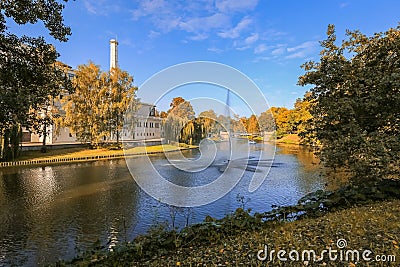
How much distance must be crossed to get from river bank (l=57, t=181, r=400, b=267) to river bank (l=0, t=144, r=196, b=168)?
17.7 meters

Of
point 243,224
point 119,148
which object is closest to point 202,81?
point 243,224

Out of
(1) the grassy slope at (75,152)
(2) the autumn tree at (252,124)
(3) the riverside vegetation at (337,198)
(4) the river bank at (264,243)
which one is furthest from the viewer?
(1) the grassy slope at (75,152)

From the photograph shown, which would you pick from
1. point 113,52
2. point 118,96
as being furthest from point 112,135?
point 113,52

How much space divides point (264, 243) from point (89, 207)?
23.1 feet

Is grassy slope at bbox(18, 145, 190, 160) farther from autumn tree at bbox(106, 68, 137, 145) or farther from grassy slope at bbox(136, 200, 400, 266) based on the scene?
grassy slope at bbox(136, 200, 400, 266)

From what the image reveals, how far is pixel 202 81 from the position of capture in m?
8.11

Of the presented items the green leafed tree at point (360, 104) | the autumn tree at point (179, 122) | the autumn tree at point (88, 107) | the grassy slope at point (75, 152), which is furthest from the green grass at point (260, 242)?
the autumn tree at point (88, 107)

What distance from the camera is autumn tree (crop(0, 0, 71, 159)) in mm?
4117

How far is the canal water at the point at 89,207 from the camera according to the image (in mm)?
6069

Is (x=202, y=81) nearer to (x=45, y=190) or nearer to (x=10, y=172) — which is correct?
(x=45, y=190)

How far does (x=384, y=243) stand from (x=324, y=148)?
13.1 ft

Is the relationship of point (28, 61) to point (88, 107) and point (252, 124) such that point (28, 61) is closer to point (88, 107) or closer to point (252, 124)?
point (252, 124)

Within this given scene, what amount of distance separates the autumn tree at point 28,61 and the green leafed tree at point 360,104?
236 inches

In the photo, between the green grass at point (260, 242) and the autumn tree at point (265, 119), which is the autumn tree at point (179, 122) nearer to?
the autumn tree at point (265, 119)
